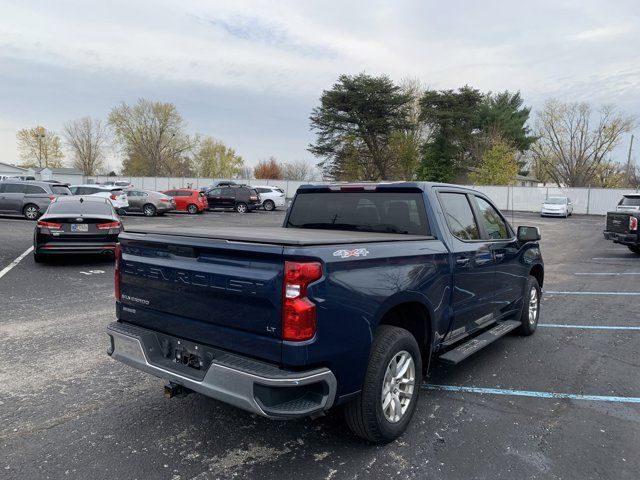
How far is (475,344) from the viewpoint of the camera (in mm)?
4434

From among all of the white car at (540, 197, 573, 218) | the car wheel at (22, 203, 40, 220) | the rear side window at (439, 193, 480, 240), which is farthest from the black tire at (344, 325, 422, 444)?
the white car at (540, 197, 573, 218)

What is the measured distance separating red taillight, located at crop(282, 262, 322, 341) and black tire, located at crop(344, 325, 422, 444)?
0.65m

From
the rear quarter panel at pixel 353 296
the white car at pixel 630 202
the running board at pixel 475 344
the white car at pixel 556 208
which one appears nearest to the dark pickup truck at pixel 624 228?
the white car at pixel 630 202

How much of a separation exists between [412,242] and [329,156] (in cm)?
4633

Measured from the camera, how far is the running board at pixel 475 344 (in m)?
4.02

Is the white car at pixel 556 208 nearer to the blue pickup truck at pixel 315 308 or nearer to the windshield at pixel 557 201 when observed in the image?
the windshield at pixel 557 201

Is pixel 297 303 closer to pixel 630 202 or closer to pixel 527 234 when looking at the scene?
pixel 527 234

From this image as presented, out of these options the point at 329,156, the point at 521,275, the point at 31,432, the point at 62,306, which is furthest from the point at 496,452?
the point at 329,156

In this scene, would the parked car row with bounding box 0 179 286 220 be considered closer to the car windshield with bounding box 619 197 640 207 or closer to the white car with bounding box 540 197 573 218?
the car windshield with bounding box 619 197 640 207

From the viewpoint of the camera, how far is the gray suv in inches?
816

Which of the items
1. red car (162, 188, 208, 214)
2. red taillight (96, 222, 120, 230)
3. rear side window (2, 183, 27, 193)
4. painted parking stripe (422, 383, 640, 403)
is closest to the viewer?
painted parking stripe (422, 383, 640, 403)

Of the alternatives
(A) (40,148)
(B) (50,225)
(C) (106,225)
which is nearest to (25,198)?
(B) (50,225)

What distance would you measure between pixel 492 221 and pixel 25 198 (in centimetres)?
2130

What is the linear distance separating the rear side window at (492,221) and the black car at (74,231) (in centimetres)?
822
